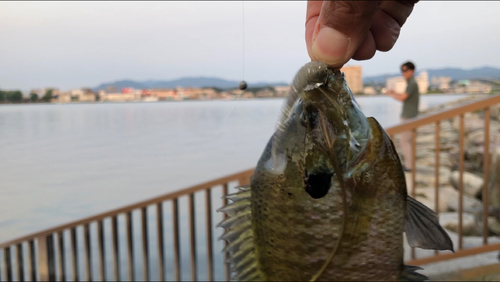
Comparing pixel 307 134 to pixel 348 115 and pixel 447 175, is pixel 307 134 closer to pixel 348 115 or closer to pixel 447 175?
pixel 348 115

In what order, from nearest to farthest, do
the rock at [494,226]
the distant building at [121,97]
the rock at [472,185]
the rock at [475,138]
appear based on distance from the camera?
the distant building at [121,97]
the rock at [494,226]
the rock at [472,185]
the rock at [475,138]

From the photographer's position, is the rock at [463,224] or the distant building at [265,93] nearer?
the distant building at [265,93]

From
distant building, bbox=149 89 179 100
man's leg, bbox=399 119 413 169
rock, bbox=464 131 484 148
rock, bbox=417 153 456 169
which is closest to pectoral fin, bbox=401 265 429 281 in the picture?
distant building, bbox=149 89 179 100

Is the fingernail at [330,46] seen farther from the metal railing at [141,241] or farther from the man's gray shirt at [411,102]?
the man's gray shirt at [411,102]

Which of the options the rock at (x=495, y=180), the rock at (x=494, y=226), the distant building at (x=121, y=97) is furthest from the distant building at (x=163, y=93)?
→ the rock at (x=495, y=180)

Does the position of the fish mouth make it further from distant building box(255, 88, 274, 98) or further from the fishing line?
distant building box(255, 88, 274, 98)

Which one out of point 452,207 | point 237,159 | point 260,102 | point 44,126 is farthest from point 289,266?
point 452,207
